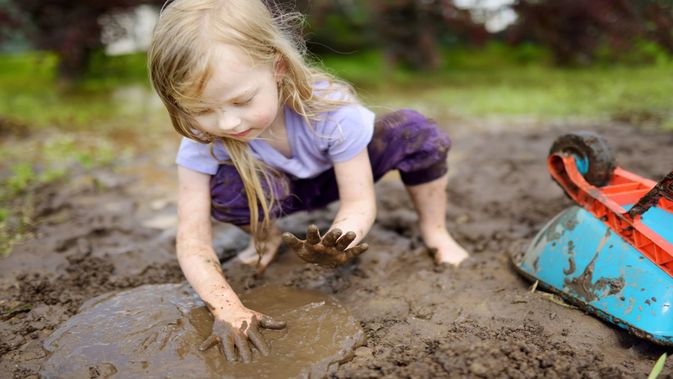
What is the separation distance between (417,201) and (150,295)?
3.46ft

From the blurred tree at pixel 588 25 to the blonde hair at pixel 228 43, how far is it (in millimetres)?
5400

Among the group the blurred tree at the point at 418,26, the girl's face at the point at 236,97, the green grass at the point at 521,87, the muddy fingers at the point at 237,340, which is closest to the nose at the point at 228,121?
the girl's face at the point at 236,97

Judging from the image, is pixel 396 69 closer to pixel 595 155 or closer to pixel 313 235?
pixel 595 155

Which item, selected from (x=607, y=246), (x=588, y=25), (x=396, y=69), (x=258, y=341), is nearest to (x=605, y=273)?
(x=607, y=246)

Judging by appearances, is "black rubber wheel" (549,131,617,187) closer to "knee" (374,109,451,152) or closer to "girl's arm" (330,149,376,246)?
"knee" (374,109,451,152)

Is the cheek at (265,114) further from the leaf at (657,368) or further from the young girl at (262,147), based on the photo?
the leaf at (657,368)

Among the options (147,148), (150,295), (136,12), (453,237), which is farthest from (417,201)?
(136,12)

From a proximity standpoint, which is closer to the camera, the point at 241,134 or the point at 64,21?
the point at 241,134

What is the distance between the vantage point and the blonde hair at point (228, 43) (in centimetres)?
156

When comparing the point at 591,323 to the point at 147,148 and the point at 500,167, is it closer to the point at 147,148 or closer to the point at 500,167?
the point at 500,167

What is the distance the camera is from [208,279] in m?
1.75

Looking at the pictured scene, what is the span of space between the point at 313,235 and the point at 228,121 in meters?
0.40

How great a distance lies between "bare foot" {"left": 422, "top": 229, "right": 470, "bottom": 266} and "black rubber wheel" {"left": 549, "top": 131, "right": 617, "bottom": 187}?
0.53 m

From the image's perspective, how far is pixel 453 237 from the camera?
2402mm
